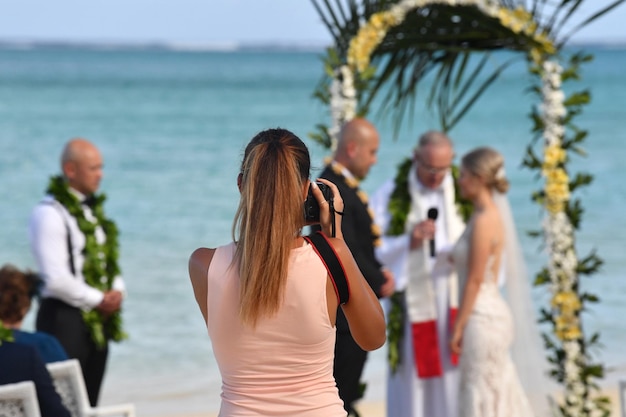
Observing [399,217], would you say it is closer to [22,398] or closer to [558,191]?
[558,191]

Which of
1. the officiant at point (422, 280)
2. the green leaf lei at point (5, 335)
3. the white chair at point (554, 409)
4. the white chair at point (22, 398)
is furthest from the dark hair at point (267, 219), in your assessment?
the white chair at point (554, 409)

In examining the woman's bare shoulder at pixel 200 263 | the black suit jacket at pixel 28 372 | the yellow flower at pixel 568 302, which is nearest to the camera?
the woman's bare shoulder at pixel 200 263

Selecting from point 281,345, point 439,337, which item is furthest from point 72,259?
point 281,345

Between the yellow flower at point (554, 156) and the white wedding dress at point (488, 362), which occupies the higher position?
the yellow flower at point (554, 156)

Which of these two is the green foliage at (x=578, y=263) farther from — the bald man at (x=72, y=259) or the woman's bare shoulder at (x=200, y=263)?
the woman's bare shoulder at (x=200, y=263)

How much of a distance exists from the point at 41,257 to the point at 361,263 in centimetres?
175

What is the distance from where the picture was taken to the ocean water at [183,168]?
10961 mm

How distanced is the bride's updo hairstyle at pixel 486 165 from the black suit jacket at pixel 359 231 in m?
0.65

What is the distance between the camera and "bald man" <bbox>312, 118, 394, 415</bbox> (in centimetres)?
594

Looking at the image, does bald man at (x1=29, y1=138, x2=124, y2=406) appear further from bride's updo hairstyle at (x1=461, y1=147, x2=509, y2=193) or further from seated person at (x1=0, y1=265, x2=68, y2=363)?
bride's updo hairstyle at (x1=461, y1=147, x2=509, y2=193)

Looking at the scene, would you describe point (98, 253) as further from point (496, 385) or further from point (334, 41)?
point (496, 385)

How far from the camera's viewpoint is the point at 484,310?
6.27 m

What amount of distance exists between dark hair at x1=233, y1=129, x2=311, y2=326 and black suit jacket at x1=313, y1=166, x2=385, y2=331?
9.65 feet

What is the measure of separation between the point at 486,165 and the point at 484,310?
80 centimetres
